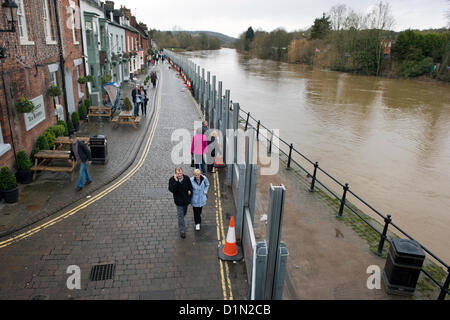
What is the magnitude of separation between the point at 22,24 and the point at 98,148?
182 inches

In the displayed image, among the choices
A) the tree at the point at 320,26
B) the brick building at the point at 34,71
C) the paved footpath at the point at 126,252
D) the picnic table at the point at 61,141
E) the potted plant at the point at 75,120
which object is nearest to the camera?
the paved footpath at the point at 126,252

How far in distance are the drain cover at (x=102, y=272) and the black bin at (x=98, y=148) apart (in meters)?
6.01

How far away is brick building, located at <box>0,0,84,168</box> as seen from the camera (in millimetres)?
9414

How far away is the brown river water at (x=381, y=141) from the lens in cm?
1149

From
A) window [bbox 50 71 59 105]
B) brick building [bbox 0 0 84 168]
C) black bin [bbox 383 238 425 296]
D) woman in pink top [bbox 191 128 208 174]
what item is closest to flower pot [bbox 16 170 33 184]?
brick building [bbox 0 0 84 168]

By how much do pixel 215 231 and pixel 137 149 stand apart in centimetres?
705

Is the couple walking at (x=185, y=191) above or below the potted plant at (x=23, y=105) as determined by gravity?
below

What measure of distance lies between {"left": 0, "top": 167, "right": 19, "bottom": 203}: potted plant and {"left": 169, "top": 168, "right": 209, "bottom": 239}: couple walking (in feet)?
14.9

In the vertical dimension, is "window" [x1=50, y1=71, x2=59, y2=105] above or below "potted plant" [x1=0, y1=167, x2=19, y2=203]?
above

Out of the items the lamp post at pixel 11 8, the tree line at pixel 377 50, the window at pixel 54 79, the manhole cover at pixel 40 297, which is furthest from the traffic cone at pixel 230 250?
the tree line at pixel 377 50

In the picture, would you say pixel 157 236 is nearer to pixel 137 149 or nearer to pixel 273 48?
pixel 137 149

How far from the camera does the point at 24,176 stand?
390 inches

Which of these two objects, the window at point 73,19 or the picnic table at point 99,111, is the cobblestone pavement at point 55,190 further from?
the window at point 73,19

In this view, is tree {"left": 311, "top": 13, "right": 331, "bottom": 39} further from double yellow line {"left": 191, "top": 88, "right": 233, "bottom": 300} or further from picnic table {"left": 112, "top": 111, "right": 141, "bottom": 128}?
double yellow line {"left": 191, "top": 88, "right": 233, "bottom": 300}
